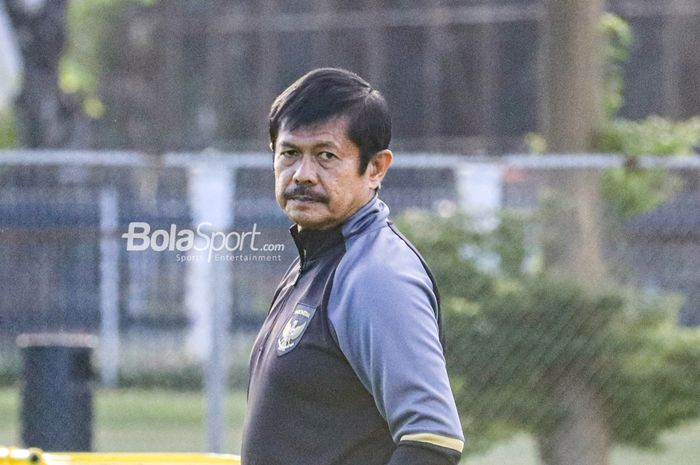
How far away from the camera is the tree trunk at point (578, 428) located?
6984mm

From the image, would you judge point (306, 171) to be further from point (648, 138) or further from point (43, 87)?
point (43, 87)

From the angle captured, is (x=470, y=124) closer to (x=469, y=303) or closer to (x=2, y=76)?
(x=2, y=76)

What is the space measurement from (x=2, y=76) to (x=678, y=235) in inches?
317

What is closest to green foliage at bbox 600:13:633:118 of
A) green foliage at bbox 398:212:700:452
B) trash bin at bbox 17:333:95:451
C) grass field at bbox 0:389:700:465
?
green foliage at bbox 398:212:700:452

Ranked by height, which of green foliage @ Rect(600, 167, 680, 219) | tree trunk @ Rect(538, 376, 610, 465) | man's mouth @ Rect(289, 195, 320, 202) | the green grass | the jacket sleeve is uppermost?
man's mouth @ Rect(289, 195, 320, 202)

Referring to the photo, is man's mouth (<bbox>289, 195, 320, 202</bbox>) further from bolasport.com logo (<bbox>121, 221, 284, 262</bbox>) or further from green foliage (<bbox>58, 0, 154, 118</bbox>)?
green foliage (<bbox>58, 0, 154, 118</bbox>)

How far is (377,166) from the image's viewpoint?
2.72m

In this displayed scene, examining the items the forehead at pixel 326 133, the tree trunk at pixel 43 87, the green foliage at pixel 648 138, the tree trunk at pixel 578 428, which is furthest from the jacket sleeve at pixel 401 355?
the tree trunk at pixel 43 87

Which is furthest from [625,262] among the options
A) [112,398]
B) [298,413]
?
[298,413]

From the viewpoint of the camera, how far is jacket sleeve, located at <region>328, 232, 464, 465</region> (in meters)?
2.42

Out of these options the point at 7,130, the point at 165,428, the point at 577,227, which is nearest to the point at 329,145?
the point at 577,227

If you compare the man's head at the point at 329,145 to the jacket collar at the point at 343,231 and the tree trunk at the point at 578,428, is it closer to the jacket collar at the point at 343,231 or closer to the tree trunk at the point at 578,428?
the jacket collar at the point at 343,231

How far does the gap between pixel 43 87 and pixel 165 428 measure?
9.30 metres

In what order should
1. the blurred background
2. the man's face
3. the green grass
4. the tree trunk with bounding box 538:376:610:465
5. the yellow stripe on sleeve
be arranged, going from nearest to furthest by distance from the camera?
the yellow stripe on sleeve → the man's face → the blurred background → the tree trunk with bounding box 538:376:610:465 → the green grass
